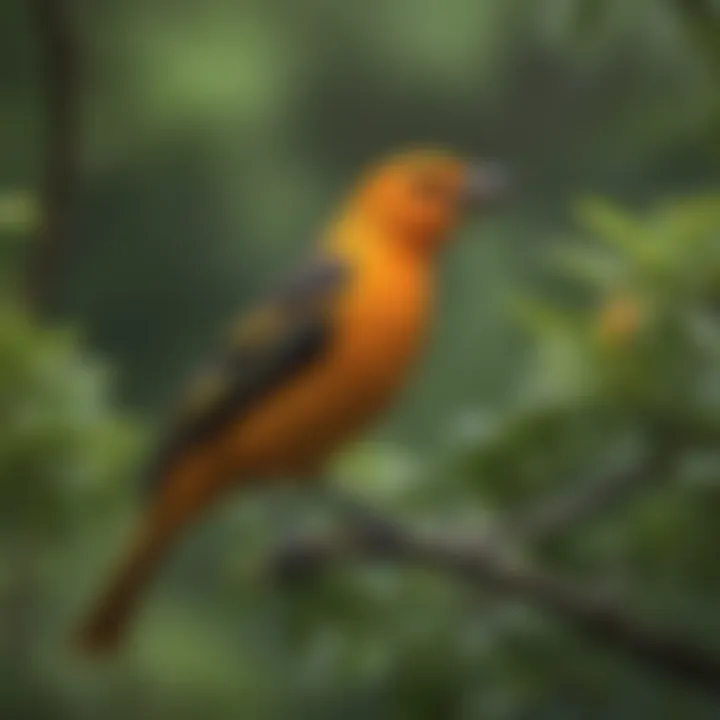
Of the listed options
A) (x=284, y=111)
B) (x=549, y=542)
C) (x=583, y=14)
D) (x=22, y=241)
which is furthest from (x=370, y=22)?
(x=549, y=542)

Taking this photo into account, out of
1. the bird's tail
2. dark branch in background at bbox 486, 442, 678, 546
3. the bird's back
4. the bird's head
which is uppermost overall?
the bird's head

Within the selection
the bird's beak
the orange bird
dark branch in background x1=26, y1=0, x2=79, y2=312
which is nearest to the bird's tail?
the orange bird

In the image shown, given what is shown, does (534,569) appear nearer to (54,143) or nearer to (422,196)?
(422,196)

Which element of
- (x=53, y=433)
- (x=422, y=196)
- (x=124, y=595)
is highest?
(x=422, y=196)

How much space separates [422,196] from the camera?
5.45 ft

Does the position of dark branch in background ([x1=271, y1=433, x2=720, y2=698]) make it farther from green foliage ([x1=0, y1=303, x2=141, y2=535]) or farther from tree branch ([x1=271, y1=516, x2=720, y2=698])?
green foliage ([x1=0, y1=303, x2=141, y2=535])

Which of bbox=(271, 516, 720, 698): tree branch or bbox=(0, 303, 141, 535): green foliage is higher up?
bbox=(0, 303, 141, 535): green foliage

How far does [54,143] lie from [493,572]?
0.45 metres

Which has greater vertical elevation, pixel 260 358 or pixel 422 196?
pixel 422 196

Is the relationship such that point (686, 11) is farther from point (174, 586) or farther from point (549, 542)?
point (174, 586)

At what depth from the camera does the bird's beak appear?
1.67 meters

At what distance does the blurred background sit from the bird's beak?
1 cm

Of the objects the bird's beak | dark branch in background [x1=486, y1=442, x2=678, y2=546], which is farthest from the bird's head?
dark branch in background [x1=486, y1=442, x2=678, y2=546]

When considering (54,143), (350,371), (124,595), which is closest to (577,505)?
(350,371)
